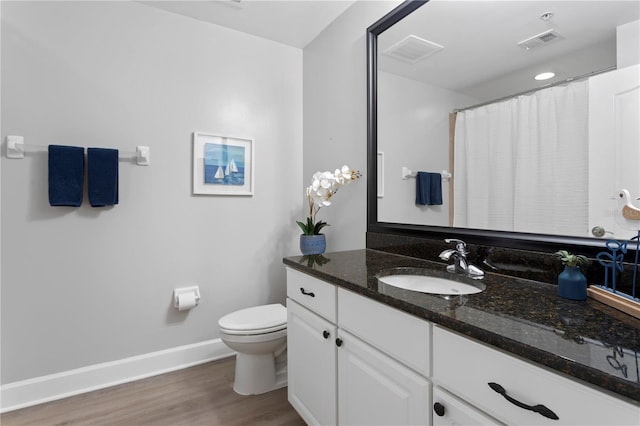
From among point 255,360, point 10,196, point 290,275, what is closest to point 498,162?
point 290,275

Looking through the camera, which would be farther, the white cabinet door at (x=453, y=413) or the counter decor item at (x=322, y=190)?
the counter decor item at (x=322, y=190)

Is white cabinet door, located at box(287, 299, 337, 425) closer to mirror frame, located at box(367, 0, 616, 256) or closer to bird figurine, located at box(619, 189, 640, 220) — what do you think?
mirror frame, located at box(367, 0, 616, 256)

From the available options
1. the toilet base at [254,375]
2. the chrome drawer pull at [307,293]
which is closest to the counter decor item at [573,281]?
the chrome drawer pull at [307,293]

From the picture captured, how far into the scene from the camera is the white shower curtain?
1.08 meters

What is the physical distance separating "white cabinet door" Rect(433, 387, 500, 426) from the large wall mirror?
26.6 inches

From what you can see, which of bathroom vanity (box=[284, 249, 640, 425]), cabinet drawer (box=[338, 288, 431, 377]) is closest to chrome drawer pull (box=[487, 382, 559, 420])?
bathroom vanity (box=[284, 249, 640, 425])

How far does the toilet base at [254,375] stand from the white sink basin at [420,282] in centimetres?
111

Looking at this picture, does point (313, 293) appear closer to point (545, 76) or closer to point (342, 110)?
point (545, 76)

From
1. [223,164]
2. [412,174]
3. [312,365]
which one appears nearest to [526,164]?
[412,174]

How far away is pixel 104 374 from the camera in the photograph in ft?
6.64

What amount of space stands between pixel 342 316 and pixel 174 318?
5.09 feet

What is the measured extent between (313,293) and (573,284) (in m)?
0.93

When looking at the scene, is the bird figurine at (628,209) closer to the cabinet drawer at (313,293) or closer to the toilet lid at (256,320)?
the cabinet drawer at (313,293)

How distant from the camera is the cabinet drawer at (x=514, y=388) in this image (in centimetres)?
56
